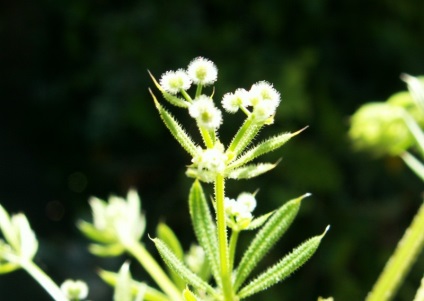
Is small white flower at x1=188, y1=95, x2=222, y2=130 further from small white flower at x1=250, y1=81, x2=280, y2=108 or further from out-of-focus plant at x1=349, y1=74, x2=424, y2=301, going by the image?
out-of-focus plant at x1=349, y1=74, x2=424, y2=301

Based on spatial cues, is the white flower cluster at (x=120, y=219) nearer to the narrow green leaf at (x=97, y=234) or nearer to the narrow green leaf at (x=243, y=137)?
the narrow green leaf at (x=97, y=234)

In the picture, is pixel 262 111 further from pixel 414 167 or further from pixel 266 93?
pixel 414 167

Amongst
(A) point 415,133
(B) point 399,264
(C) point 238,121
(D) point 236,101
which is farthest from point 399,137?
(C) point 238,121

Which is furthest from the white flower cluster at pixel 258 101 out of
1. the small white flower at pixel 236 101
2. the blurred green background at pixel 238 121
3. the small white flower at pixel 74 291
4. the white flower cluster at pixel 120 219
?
the blurred green background at pixel 238 121

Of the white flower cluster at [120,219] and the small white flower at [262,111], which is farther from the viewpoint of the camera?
the white flower cluster at [120,219]

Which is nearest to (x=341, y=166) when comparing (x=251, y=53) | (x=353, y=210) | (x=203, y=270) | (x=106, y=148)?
(x=353, y=210)

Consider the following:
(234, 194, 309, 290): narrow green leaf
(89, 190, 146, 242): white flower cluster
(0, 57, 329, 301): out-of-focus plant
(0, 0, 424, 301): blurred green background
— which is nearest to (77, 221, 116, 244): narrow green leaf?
(89, 190, 146, 242): white flower cluster

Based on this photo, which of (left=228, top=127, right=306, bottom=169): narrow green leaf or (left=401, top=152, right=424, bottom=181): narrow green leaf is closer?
(left=228, top=127, right=306, bottom=169): narrow green leaf

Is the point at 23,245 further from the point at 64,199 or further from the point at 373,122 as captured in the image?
the point at 64,199
